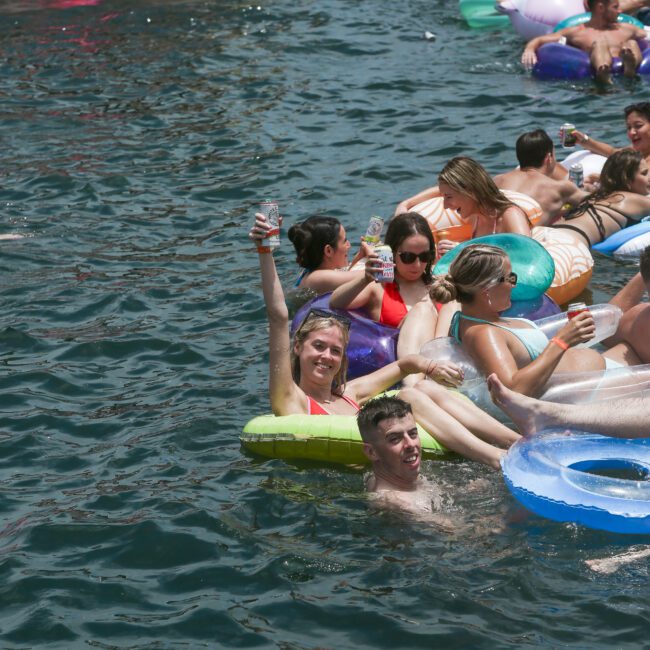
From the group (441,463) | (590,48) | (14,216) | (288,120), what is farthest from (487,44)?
(441,463)

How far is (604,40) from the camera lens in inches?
547

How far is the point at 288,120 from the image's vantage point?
13.7 meters

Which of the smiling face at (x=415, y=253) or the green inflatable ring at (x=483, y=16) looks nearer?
the smiling face at (x=415, y=253)

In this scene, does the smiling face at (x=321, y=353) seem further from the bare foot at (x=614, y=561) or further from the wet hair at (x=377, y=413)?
the bare foot at (x=614, y=561)

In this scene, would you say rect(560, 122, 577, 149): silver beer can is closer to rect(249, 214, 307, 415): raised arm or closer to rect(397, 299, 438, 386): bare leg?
rect(397, 299, 438, 386): bare leg

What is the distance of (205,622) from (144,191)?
711 cm

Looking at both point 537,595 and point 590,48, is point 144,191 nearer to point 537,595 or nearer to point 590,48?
point 590,48

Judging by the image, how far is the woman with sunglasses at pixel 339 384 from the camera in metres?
6.32

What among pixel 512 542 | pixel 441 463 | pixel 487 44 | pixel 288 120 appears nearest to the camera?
pixel 512 542

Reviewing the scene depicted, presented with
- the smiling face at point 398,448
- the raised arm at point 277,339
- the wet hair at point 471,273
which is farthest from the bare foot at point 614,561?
the raised arm at point 277,339

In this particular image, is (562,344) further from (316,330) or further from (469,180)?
(469,180)

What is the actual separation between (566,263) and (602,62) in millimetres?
5962

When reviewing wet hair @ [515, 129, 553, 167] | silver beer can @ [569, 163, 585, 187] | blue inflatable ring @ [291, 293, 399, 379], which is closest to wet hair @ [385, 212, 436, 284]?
blue inflatable ring @ [291, 293, 399, 379]

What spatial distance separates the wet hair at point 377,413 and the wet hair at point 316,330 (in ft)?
2.58
